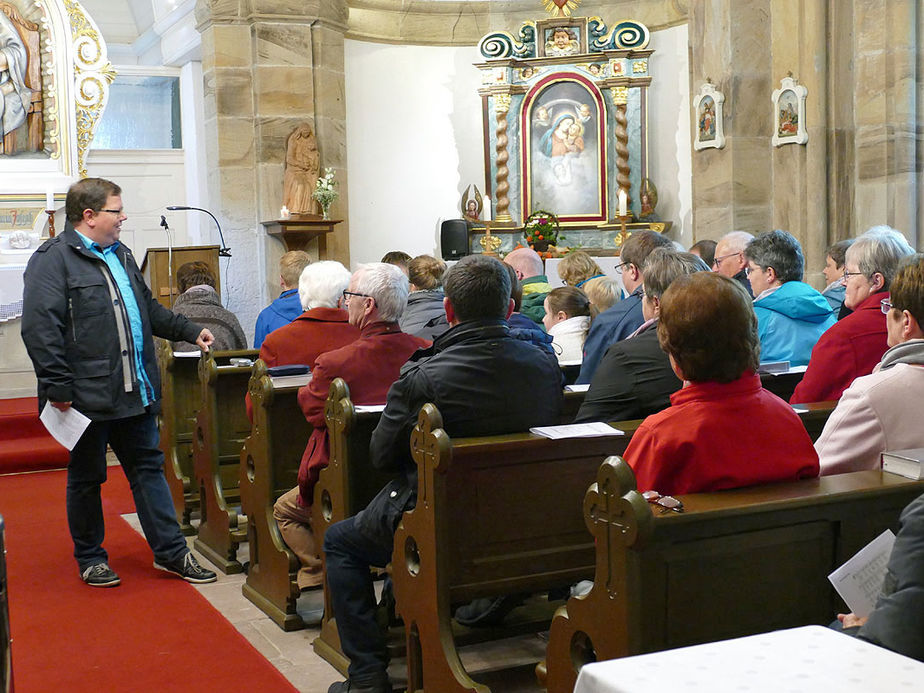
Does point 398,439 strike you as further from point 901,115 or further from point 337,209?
point 337,209

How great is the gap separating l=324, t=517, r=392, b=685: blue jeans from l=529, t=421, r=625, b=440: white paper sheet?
72 cm

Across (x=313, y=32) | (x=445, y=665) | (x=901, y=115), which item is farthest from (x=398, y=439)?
(x=313, y=32)

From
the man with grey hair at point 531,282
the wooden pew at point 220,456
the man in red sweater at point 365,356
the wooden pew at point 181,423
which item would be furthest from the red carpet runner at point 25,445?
the man in red sweater at point 365,356

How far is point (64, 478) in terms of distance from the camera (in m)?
7.04

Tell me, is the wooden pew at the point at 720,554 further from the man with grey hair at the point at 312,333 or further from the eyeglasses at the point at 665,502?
the man with grey hair at the point at 312,333

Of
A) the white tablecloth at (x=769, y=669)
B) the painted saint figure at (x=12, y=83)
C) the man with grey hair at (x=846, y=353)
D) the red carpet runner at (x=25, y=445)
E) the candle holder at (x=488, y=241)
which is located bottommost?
the red carpet runner at (x=25, y=445)

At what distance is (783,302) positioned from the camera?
4691 mm

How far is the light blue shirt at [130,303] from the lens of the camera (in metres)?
4.62

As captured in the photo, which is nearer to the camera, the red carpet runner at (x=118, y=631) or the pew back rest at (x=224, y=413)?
the red carpet runner at (x=118, y=631)

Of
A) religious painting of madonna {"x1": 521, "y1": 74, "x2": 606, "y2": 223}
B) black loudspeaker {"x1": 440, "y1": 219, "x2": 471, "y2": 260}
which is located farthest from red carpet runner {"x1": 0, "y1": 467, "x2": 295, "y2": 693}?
religious painting of madonna {"x1": 521, "y1": 74, "x2": 606, "y2": 223}

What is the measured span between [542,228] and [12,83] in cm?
542

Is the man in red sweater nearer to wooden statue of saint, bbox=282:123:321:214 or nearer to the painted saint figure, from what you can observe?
the painted saint figure

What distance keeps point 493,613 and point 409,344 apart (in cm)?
98

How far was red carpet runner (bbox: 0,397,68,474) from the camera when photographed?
23.7 feet
